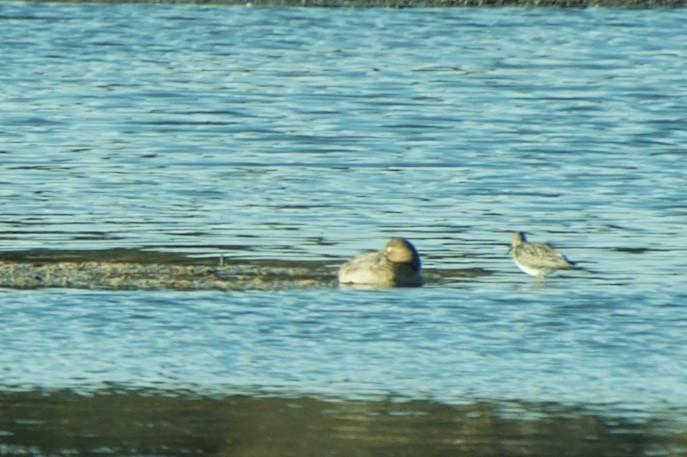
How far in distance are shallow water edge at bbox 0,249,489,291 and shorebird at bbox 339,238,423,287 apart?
15 centimetres

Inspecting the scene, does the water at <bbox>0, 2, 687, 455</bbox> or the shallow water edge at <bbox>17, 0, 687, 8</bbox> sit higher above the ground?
the shallow water edge at <bbox>17, 0, 687, 8</bbox>

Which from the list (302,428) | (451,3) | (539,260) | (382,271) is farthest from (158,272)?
(451,3)

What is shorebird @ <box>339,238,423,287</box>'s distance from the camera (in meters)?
14.1

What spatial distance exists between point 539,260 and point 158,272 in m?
2.80

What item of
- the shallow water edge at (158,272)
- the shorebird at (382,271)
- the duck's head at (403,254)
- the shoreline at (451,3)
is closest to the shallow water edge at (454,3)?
the shoreline at (451,3)

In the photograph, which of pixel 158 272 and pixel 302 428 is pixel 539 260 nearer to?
pixel 158 272

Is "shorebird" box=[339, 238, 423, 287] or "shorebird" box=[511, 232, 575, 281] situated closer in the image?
"shorebird" box=[339, 238, 423, 287]

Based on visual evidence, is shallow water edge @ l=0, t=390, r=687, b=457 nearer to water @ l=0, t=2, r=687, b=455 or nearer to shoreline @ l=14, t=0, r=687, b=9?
water @ l=0, t=2, r=687, b=455

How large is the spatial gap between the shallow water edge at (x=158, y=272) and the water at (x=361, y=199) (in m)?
0.31

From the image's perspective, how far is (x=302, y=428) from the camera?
9.88m

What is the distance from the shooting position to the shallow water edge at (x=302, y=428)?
942 centimetres

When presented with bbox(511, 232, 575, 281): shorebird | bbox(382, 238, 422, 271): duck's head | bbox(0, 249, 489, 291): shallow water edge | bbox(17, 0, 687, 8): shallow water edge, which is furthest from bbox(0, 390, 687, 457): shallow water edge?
bbox(17, 0, 687, 8): shallow water edge

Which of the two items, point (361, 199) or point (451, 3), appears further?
point (451, 3)

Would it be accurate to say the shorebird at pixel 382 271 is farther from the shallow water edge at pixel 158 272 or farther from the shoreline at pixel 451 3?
the shoreline at pixel 451 3
